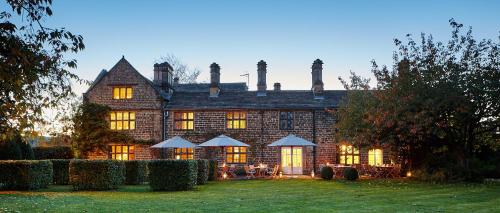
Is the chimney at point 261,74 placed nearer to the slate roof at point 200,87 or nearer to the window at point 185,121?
the window at point 185,121

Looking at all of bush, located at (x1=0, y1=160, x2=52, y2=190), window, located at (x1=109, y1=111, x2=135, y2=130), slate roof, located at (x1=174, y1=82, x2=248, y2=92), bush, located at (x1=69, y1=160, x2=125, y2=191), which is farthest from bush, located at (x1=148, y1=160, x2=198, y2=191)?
slate roof, located at (x1=174, y1=82, x2=248, y2=92)

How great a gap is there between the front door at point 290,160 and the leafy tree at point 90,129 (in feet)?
32.7

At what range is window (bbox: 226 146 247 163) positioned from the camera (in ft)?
99.6

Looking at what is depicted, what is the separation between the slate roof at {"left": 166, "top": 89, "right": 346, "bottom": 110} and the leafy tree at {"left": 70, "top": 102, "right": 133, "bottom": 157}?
3.75 meters

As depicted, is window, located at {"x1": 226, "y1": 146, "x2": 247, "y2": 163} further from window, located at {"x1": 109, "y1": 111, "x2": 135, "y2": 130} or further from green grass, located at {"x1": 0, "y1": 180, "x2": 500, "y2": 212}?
green grass, located at {"x1": 0, "y1": 180, "x2": 500, "y2": 212}

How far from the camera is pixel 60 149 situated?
1184 inches

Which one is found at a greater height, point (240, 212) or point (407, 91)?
point (407, 91)

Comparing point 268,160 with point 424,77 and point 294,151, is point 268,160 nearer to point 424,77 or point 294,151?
point 294,151

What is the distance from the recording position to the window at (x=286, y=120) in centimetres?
3052

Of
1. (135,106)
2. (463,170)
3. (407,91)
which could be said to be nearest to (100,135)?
(135,106)

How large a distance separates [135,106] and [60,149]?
4922 mm

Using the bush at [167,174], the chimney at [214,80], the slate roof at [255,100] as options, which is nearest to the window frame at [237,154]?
the slate roof at [255,100]

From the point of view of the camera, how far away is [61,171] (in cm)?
2159

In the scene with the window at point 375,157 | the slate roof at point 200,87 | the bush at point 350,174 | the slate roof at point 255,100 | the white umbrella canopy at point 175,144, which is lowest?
the bush at point 350,174
